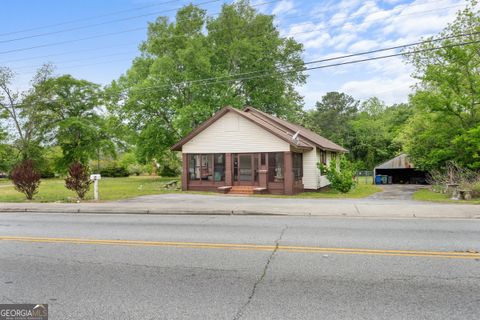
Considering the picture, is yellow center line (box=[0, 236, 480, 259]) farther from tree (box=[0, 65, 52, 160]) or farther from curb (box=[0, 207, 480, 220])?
tree (box=[0, 65, 52, 160])

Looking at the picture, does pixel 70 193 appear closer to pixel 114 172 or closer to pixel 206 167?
pixel 206 167

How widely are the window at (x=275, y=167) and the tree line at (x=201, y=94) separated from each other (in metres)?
5.69

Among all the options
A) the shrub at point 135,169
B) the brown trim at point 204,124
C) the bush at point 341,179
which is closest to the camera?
the bush at point 341,179

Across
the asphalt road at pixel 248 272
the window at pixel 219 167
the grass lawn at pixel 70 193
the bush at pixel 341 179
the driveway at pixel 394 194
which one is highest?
the window at pixel 219 167

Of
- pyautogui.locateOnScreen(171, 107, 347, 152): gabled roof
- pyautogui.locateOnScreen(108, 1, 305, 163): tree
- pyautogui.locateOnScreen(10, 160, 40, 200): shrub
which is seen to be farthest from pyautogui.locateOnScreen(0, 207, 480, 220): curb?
pyautogui.locateOnScreen(108, 1, 305, 163): tree

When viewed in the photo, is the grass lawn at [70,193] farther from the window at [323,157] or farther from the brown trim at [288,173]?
the window at [323,157]

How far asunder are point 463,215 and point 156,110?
2583cm

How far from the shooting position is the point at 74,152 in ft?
125

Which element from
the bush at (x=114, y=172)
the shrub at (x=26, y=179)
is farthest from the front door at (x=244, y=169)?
the bush at (x=114, y=172)

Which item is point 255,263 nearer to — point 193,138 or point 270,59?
point 193,138

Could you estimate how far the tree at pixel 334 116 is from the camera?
187ft

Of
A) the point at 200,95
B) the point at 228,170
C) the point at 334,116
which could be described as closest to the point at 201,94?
the point at 200,95

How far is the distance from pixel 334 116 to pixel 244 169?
161ft

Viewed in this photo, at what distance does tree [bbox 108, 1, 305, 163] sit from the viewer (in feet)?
94.0
